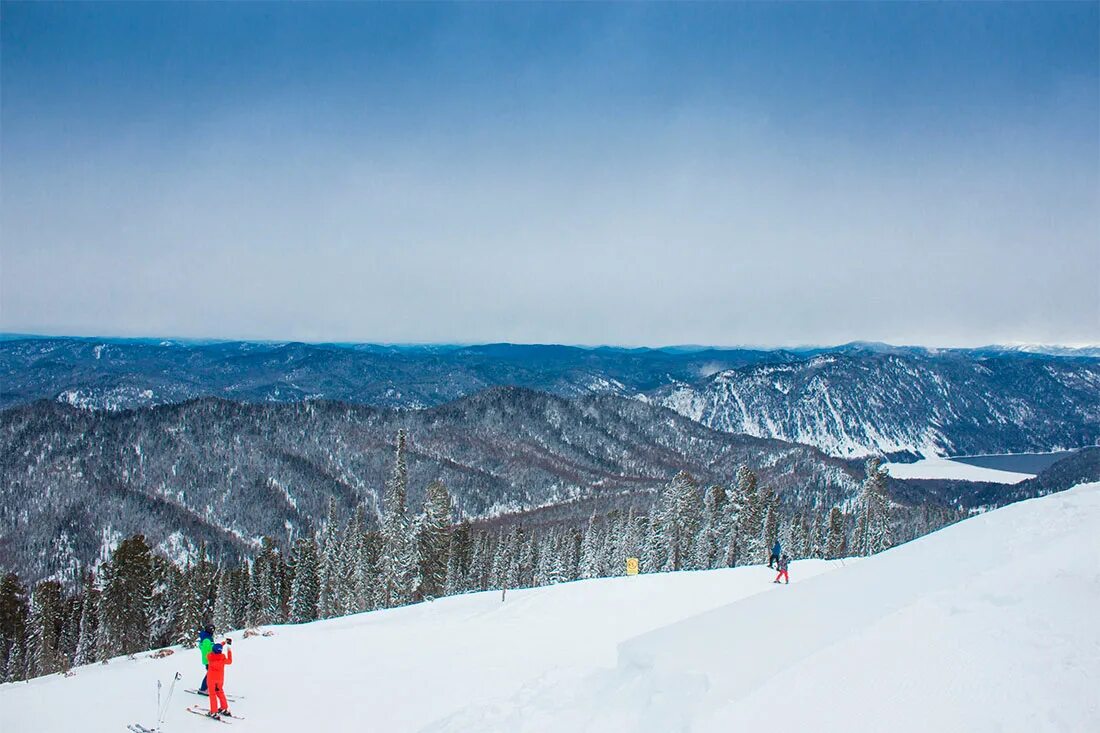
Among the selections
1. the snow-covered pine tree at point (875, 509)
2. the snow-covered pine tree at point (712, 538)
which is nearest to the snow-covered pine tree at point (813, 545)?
the snow-covered pine tree at point (875, 509)

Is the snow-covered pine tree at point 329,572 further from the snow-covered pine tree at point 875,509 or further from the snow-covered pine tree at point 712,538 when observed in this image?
the snow-covered pine tree at point 875,509

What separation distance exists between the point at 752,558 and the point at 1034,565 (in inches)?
2055

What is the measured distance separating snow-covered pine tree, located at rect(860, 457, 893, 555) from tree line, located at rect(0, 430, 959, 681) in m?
0.15

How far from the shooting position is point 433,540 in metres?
56.4

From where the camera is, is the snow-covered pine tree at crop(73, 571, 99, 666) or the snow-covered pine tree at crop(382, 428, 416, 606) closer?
the snow-covered pine tree at crop(382, 428, 416, 606)

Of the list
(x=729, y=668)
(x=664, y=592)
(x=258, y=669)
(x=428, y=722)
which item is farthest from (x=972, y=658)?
(x=258, y=669)

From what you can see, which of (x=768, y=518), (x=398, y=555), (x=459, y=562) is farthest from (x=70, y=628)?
(x=768, y=518)

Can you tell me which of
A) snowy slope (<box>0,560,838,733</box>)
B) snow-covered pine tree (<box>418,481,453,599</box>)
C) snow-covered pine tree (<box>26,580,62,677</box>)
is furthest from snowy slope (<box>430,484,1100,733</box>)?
snow-covered pine tree (<box>26,580,62,677</box>)

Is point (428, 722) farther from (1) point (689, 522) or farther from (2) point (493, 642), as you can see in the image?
(1) point (689, 522)

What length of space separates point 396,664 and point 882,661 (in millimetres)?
15362

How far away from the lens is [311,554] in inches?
2913

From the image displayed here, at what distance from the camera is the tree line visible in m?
55.4

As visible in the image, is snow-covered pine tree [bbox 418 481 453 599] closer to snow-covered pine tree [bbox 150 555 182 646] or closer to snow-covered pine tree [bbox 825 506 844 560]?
snow-covered pine tree [bbox 150 555 182 646]

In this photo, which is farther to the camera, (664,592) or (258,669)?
(664,592)
